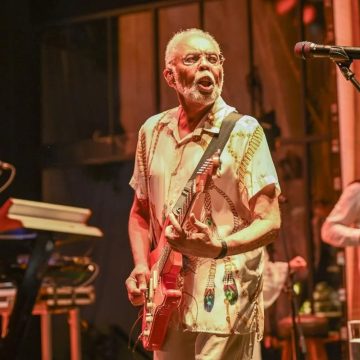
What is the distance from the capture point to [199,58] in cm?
319

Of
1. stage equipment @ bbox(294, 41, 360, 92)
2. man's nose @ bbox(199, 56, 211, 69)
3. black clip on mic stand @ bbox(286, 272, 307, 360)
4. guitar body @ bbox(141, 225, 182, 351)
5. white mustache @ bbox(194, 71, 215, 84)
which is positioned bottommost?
black clip on mic stand @ bbox(286, 272, 307, 360)

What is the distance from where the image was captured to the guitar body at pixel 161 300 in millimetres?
2979

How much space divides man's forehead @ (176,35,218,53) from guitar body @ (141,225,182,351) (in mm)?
718

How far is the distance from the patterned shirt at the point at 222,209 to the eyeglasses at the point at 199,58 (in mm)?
155

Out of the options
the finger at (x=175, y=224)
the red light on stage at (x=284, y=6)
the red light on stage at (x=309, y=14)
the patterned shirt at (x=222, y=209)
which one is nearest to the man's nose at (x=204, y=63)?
the patterned shirt at (x=222, y=209)

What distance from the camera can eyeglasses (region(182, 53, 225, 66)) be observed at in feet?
10.4

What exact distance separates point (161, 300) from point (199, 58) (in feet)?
2.94

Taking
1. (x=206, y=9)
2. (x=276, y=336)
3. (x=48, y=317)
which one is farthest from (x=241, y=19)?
(x=48, y=317)

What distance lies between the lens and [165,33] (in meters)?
9.65

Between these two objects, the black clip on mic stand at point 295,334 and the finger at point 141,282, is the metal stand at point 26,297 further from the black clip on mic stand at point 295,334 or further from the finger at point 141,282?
the finger at point 141,282

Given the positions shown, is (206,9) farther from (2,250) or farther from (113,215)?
(2,250)


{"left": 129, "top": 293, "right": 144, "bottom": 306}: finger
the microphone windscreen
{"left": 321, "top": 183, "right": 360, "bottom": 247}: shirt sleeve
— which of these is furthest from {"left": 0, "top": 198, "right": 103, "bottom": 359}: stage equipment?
the microphone windscreen

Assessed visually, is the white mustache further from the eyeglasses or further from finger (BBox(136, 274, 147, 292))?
finger (BBox(136, 274, 147, 292))

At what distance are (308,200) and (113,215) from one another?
2.33 m
